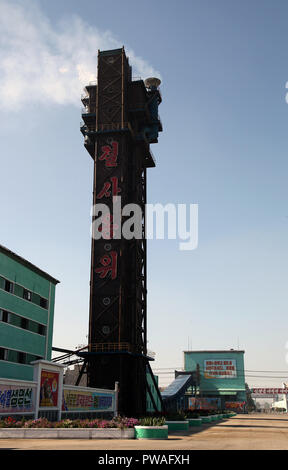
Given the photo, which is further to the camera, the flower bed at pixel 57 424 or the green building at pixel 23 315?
the green building at pixel 23 315

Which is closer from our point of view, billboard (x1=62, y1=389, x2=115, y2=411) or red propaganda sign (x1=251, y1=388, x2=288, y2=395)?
billboard (x1=62, y1=389, x2=115, y2=411)

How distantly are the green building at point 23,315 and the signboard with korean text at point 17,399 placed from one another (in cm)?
1273

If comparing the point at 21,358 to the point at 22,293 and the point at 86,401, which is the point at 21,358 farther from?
the point at 86,401

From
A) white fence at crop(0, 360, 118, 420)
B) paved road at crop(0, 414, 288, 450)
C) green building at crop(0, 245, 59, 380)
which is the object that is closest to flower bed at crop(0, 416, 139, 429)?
white fence at crop(0, 360, 118, 420)

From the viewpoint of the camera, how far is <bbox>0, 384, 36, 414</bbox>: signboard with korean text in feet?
82.3

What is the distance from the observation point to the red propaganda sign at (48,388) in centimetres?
2818

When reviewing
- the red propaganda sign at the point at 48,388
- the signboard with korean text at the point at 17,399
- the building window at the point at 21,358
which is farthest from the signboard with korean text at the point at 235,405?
the signboard with korean text at the point at 17,399

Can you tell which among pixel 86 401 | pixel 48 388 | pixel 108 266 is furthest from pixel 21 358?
pixel 48 388

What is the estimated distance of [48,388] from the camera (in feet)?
94.9

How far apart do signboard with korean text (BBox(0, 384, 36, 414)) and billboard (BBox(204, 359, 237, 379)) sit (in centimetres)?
8650

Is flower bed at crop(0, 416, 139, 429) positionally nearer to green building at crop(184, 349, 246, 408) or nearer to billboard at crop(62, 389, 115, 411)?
billboard at crop(62, 389, 115, 411)

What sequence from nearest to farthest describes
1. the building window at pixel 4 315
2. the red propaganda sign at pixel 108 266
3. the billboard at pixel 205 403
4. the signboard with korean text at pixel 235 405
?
the building window at pixel 4 315 → the red propaganda sign at pixel 108 266 → the billboard at pixel 205 403 → the signboard with korean text at pixel 235 405

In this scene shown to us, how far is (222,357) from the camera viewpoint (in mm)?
108500

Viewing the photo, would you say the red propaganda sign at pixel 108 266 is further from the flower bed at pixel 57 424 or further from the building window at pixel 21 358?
the flower bed at pixel 57 424
